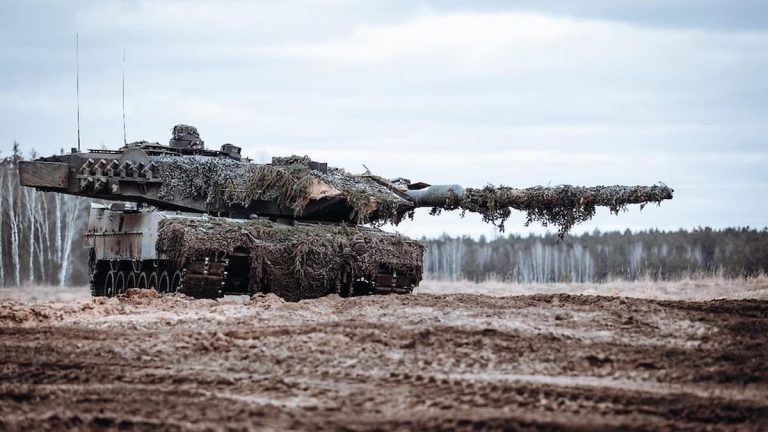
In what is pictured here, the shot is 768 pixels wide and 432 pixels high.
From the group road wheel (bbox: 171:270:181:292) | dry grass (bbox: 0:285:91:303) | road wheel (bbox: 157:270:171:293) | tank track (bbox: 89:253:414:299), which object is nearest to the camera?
tank track (bbox: 89:253:414:299)

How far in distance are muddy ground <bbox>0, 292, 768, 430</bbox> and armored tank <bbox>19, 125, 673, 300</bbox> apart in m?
Result: 3.15

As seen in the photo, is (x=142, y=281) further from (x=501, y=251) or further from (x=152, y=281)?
(x=501, y=251)

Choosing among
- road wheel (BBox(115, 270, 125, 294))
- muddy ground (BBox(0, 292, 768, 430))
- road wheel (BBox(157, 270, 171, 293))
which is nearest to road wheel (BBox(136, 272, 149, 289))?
road wheel (BBox(157, 270, 171, 293))

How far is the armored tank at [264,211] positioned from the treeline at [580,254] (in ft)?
83.5

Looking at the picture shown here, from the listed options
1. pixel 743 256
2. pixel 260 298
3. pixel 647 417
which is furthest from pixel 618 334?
pixel 743 256

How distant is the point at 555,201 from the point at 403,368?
8439 millimetres

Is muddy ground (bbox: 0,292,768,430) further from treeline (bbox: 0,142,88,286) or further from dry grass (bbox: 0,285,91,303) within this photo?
treeline (bbox: 0,142,88,286)

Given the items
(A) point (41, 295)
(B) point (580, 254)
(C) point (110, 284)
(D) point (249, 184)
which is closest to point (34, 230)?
(A) point (41, 295)

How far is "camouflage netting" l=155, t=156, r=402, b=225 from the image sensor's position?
16391mm

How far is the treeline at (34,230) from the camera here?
4241 centimetres

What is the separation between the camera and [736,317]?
33.2ft

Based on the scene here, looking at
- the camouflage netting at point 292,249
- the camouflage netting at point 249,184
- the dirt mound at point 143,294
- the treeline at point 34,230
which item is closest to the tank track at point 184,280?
the camouflage netting at point 292,249

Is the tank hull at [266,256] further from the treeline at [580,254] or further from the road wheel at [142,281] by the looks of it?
the treeline at [580,254]

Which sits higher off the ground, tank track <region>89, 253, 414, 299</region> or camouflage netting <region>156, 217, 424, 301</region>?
camouflage netting <region>156, 217, 424, 301</region>
